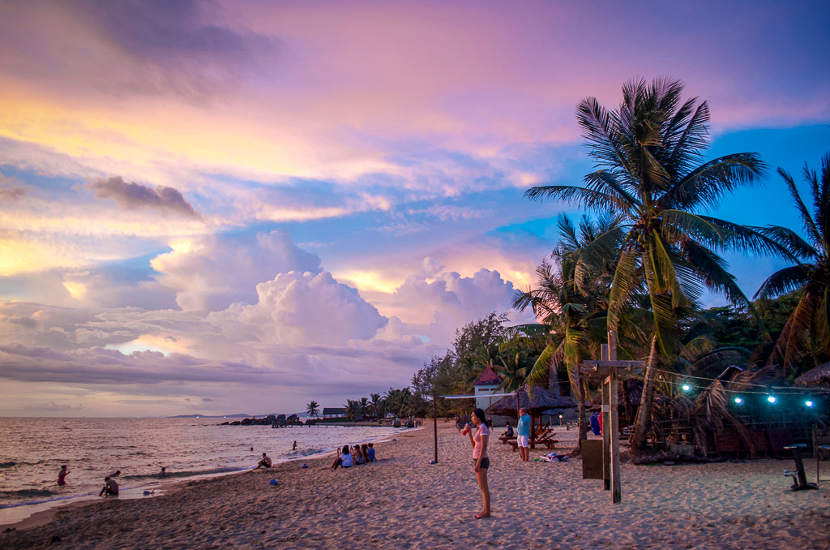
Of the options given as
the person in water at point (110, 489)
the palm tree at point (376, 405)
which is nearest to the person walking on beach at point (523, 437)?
the person in water at point (110, 489)

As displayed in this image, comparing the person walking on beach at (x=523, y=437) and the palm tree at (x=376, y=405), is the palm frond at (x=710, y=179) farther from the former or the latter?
the palm tree at (x=376, y=405)

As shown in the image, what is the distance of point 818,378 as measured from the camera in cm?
1245

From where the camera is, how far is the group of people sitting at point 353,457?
682 inches

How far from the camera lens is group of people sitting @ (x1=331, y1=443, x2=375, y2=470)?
17.3 metres

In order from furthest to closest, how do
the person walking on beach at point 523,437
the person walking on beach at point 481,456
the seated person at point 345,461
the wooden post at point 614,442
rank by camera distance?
the seated person at point 345,461 < the person walking on beach at point 523,437 < the wooden post at point 614,442 < the person walking on beach at point 481,456

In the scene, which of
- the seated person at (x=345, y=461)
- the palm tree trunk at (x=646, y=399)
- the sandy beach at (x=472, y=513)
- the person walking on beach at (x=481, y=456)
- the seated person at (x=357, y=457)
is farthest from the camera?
the seated person at (x=357, y=457)

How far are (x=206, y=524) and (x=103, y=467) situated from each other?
20549mm

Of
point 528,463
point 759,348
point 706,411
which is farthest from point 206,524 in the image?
point 759,348

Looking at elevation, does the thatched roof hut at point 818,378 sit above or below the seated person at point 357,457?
above

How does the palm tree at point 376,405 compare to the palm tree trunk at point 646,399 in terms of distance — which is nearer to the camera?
the palm tree trunk at point 646,399

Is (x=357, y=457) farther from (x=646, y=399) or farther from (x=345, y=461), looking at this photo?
(x=646, y=399)

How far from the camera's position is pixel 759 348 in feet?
63.8

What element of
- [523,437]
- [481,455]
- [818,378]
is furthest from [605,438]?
[818,378]

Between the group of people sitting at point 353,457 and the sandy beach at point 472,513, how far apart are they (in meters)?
3.31
